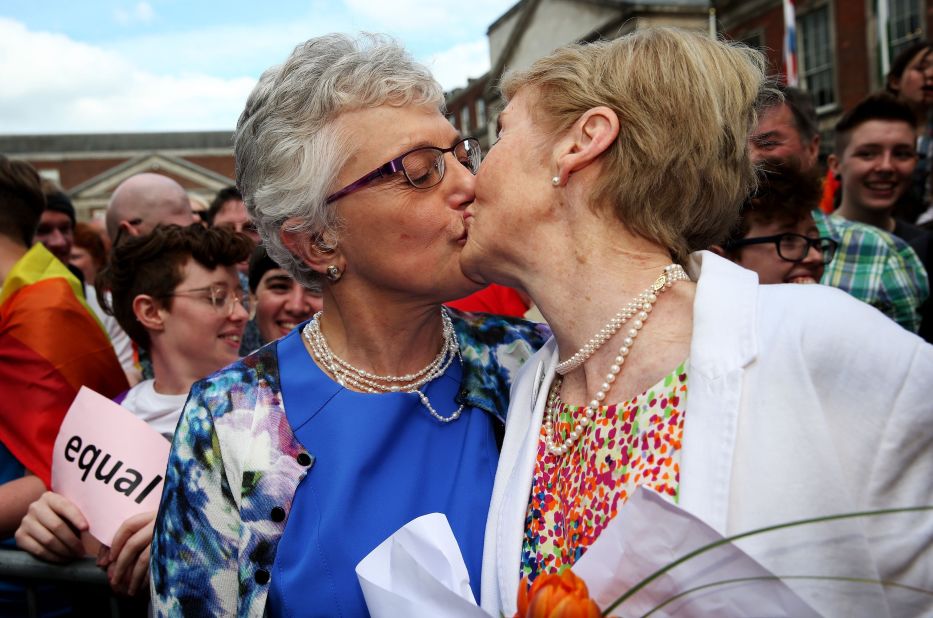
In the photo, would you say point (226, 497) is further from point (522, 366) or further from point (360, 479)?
point (522, 366)

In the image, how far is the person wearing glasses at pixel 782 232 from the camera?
3.06 metres

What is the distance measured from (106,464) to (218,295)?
3.71 ft

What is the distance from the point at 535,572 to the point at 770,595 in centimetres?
70

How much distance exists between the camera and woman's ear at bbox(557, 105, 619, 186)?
178cm

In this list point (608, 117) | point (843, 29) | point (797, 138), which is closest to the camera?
point (608, 117)

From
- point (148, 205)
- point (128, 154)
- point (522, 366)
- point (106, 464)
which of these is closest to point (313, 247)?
point (522, 366)

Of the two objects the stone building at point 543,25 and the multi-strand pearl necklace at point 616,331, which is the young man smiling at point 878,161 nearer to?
the multi-strand pearl necklace at point 616,331

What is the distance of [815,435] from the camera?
1422 millimetres

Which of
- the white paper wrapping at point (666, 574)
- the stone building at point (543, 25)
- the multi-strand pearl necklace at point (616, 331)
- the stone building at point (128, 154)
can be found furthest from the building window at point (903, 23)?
the stone building at point (128, 154)

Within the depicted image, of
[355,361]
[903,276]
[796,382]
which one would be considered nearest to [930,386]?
[796,382]

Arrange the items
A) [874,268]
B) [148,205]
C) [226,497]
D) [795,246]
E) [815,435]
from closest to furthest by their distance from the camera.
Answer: [815,435]
[226,497]
[795,246]
[874,268]
[148,205]

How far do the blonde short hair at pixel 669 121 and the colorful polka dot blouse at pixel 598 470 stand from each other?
0.36 metres

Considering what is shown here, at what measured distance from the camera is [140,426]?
264 cm

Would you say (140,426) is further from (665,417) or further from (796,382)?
(796,382)
